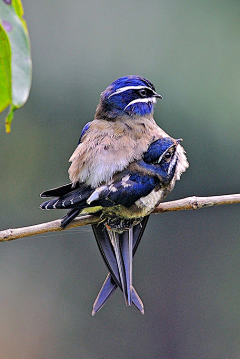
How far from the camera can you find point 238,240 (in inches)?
204

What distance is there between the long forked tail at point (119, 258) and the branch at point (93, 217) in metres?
0.13

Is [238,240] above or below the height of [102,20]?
below

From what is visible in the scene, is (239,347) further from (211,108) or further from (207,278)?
(211,108)

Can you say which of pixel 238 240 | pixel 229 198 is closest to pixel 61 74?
pixel 238 240

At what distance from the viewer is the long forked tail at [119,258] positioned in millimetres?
2127

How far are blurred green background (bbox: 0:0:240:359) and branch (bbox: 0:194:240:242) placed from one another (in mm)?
2710

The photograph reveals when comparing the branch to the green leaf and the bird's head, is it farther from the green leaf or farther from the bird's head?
the green leaf

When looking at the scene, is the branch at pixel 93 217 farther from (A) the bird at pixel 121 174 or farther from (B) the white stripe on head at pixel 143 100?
(B) the white stripe on head at pixel 143 100

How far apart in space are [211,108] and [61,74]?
1387 millimetres

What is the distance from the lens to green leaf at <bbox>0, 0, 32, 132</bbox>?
743 millimetres

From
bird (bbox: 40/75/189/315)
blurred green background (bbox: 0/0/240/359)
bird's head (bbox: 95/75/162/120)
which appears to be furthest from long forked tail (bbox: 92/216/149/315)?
blurred green background (bbox: 0/0/240/359)

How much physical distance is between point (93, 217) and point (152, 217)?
Answer: 2888mm

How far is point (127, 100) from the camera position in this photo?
219 cm

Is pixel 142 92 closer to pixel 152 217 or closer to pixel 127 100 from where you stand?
pixel 127 100
